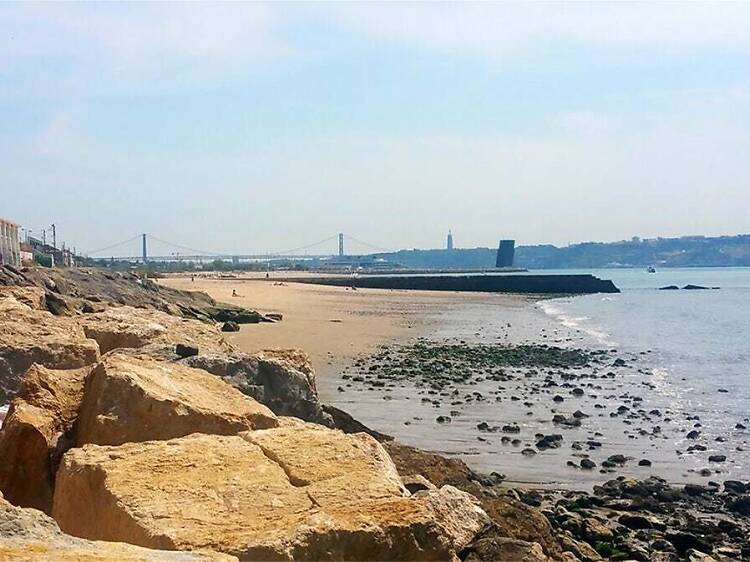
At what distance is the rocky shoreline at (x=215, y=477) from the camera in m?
3.14

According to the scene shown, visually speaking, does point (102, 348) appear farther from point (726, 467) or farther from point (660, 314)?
point (660, 314)

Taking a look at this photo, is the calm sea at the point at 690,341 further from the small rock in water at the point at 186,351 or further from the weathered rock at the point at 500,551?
the weathered rock at the point at 500,551

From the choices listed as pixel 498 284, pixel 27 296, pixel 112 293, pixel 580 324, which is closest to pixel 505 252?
pixel 498 284

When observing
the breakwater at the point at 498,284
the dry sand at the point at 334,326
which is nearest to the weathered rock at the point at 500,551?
the dry sand at the point at 334,326

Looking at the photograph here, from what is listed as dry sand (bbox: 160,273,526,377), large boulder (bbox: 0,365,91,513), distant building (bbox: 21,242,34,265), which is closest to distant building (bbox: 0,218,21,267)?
distant building (bbox: 21,242,34,265)

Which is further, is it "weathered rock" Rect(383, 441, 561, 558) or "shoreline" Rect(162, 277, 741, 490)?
"shoreline" Rect(162, 277, 741, 490)

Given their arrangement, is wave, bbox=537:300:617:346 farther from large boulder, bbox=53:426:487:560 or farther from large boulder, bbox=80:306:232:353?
large boulder, bbox=53:426:487:560

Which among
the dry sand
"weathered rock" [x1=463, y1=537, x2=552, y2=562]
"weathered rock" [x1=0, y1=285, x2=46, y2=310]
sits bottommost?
the dry sand

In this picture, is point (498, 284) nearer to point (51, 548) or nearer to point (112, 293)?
point (112, 293)

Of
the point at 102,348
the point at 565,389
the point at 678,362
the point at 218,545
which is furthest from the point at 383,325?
the point at 218,545

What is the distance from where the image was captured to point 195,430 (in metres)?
4.48

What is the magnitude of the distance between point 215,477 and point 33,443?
1492mm

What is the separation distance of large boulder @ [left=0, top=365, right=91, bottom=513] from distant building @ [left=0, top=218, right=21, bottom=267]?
95.9 ft

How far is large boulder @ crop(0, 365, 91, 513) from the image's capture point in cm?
449
